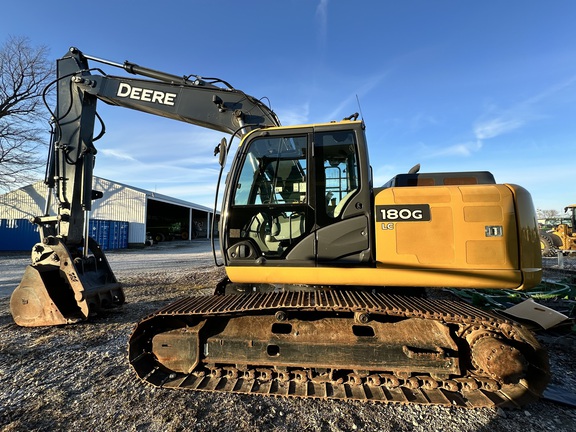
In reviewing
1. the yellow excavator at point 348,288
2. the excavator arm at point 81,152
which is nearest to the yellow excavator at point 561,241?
the yellow excavator at point 348,288

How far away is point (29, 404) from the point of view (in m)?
2.64

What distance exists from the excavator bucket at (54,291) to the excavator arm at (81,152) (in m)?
0.01

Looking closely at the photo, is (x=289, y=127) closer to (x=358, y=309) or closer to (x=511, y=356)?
(x=358, y=309)

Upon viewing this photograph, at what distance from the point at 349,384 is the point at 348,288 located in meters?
0.97

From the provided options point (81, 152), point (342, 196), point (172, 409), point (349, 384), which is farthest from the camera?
point (81, 152)

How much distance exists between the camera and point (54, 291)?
4.49 meters

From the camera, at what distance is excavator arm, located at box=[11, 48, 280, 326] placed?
429cm

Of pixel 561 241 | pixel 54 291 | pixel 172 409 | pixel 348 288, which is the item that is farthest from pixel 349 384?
pixel 561 241

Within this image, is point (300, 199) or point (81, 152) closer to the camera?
point (300, 199)

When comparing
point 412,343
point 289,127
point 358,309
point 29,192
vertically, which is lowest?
point 412,343

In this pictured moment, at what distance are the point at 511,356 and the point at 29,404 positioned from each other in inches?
172

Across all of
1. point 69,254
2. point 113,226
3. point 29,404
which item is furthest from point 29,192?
point 29,404

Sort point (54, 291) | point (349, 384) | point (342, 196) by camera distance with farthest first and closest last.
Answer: point (54, 291) < point (342, 196) < point (349, 384)

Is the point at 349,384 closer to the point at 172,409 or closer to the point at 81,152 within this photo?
the point at 172,409
